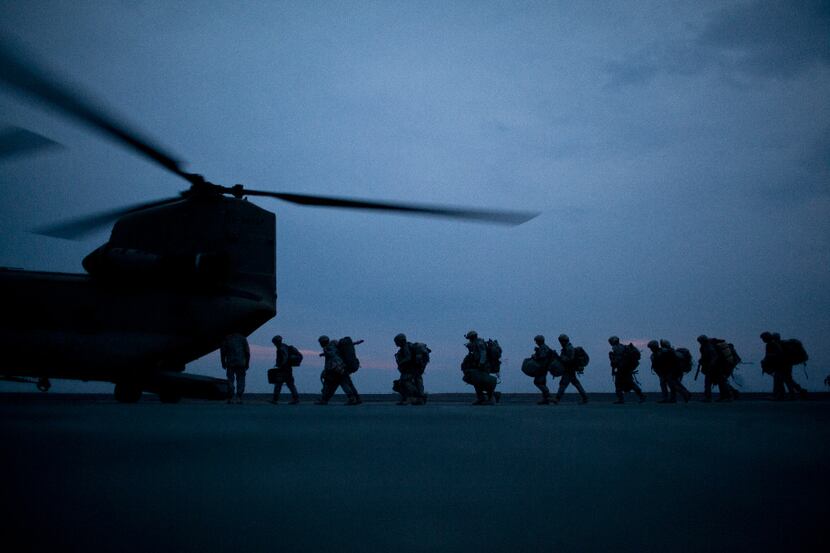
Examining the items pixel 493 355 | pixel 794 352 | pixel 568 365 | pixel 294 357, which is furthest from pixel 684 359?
pixel 294 357

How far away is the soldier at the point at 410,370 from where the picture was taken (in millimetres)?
11992

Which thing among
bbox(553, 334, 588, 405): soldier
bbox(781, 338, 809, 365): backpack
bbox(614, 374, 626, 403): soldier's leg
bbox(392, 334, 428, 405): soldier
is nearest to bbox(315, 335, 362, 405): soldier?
bbox(392, 334, 428, 405): soldier

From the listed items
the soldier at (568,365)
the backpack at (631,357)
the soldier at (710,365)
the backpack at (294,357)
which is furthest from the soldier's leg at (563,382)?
the backpack at (294,357)

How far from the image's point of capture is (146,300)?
27.5ft

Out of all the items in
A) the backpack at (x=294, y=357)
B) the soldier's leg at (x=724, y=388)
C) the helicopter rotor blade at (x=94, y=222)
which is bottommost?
the soldier's leg at (x=724, y=388)

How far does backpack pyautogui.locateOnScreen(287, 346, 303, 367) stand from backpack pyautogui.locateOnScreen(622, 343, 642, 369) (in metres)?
8.12

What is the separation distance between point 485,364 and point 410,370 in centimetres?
178

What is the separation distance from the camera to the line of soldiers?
11.9 m

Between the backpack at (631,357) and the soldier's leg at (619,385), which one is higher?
the backpack at (631,357)

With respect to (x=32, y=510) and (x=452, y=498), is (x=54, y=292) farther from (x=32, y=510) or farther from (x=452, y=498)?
(x=452, y=498)

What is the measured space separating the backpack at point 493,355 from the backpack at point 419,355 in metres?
1.54

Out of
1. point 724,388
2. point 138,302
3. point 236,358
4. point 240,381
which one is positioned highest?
point 138,302

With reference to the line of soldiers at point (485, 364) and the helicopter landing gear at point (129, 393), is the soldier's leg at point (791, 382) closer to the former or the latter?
the line of soldiers at point (485, 364)

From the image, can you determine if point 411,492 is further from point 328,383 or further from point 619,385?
point 619,385
